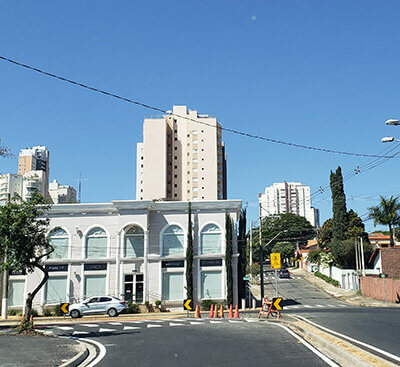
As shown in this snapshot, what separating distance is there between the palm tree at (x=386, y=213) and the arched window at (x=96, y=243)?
35008 millimetres

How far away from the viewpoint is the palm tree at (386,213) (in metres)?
57.4

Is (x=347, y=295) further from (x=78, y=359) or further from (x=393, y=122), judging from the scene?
(x=78, y=359)

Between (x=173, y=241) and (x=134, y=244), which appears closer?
(x=134, y=244)

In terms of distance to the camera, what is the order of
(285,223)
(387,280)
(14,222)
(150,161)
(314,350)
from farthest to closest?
(285,223), (150,161), (387,280), (14,222), (314,350)

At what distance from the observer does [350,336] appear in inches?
610

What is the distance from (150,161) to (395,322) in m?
75.6

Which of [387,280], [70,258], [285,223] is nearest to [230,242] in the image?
[70,258]

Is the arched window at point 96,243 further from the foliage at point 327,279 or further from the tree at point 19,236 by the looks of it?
the foliage at point 327,279

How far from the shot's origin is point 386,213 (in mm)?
57750

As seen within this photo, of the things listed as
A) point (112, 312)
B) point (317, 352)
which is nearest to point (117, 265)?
point (112, 312)

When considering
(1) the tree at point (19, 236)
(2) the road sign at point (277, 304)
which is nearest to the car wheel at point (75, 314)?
(1) the tree at point (19, 236)

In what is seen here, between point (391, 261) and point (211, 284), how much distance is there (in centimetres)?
2273

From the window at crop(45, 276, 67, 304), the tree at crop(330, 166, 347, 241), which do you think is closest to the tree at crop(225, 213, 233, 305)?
the window at crop(45, 276, 67, 304)

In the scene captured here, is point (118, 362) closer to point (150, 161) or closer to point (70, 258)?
point (70, 258)
